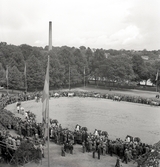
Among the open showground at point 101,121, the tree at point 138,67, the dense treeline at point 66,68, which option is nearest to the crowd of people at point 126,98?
the open showground at point 101,121

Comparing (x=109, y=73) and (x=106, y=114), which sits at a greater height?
(x=109, y=73)

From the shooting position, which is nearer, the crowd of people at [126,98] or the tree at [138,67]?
the crowd of people at [126,98]

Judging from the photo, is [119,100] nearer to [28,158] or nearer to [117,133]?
[117,133]

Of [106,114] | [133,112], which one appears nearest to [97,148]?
[106,114]

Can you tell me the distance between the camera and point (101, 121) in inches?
1042

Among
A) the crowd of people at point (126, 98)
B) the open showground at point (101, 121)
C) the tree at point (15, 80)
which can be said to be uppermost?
the tree at point (15, 80)

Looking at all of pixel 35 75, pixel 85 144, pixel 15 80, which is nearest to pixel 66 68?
pixel 35 75

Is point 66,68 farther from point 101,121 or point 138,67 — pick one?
point 101,121

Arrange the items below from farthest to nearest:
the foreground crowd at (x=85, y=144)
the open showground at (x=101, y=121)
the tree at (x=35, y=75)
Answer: the tree at (x=35, y=75), the open showground at (x=101, y=121), the foreground crowd at (x=85, y=144)

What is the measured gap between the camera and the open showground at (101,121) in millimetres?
15180

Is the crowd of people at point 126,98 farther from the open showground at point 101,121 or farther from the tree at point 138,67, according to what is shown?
the tree at point 138,67

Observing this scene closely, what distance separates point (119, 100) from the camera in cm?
4147

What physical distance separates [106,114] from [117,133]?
8.46 metres

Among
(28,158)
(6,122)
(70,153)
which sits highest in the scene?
(6,122)
